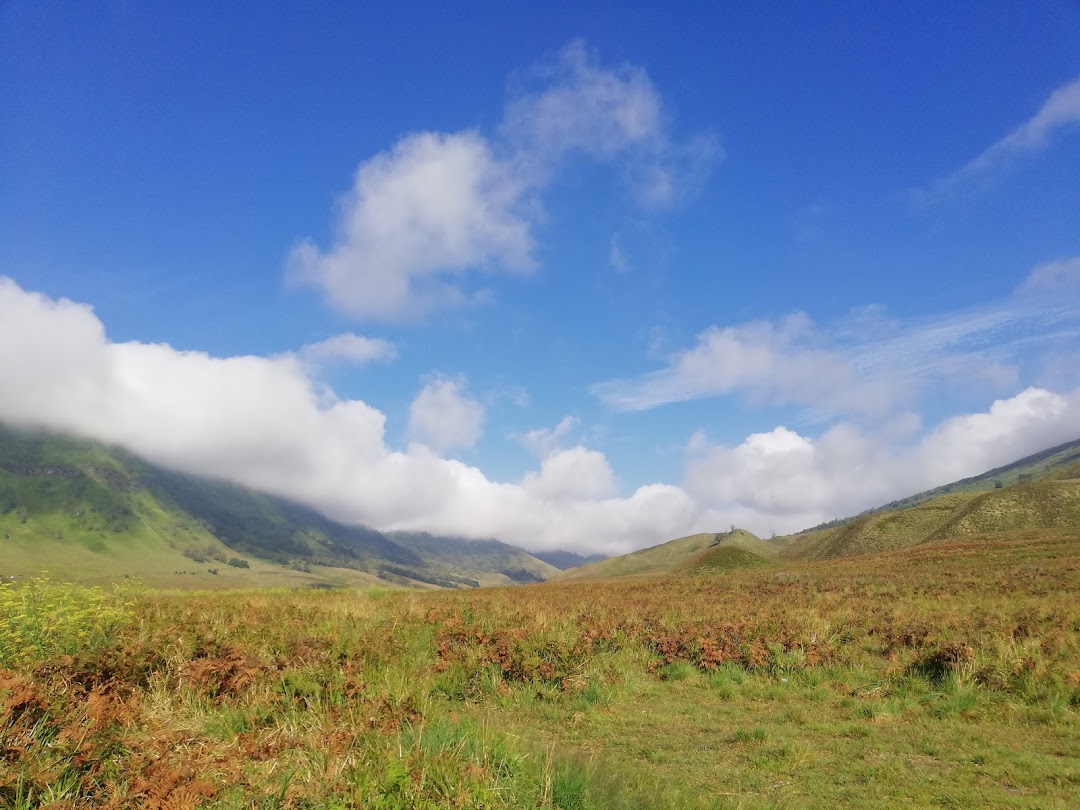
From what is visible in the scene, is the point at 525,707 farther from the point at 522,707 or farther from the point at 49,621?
the point at 49,621

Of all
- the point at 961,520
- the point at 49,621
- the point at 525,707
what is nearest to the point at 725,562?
the point at 961,520

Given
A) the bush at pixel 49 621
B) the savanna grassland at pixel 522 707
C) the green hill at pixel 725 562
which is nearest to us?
the savanna grassland at pixel 522 707

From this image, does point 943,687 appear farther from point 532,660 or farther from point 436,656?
point 436,656

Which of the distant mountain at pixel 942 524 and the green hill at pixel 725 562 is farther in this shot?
the green hill at pixel 725 562

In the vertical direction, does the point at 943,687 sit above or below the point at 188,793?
below

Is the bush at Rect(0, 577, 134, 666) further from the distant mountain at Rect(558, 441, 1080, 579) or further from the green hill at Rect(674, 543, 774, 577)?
the green hill at Rect(674, 543, 774, 577)

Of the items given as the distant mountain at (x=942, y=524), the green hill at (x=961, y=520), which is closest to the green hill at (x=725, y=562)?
the distant mountain at (x=942, y=524)

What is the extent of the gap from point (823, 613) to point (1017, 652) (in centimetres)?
836

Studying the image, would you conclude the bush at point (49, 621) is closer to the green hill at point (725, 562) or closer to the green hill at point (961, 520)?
the green hill at point (725, 562)

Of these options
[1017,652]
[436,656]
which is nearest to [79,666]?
[436,656]

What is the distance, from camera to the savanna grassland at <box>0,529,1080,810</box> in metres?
5.53

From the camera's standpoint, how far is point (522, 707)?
12203 mm

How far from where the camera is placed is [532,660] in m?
13.7

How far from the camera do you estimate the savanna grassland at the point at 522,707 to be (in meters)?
5.53
